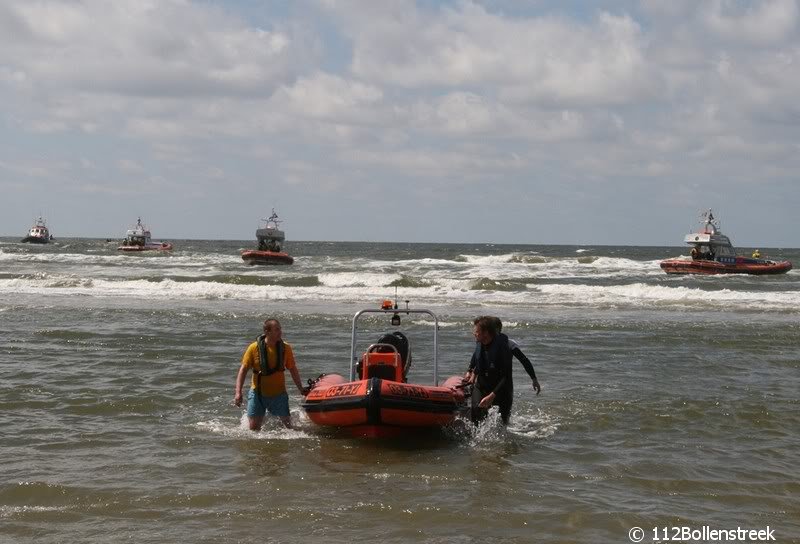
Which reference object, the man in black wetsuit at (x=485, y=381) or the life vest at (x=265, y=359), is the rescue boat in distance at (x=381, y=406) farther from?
the life vest at (x=265, y=359)

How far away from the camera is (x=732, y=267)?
A: 137ft

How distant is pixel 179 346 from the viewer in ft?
44.1

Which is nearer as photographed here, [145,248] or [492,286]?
[492,286]

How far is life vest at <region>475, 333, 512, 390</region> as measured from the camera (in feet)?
24.9

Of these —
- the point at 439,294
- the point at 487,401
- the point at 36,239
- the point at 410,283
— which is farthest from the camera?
the point at 36,239

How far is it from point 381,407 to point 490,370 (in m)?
1.10

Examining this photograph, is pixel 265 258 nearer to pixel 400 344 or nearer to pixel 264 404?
pixel 400 344

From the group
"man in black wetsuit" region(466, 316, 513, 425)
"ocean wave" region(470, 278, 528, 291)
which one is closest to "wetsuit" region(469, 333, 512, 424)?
"man in black wetsuit" region(466, 316, 513, 425)

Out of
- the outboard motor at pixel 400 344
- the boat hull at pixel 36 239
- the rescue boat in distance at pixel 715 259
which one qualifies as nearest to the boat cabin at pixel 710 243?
the rescue boat in distance at pixel 715 259

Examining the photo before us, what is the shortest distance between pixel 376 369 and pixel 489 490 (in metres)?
2.38

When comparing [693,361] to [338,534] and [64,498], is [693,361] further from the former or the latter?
[64,498]

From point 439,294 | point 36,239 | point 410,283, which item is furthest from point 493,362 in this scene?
point 36,239

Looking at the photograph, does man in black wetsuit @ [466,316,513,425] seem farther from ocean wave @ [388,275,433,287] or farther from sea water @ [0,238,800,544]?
ocean wave @ [388,275,433,287]

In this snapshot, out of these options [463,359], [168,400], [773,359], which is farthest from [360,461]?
[773,359]
